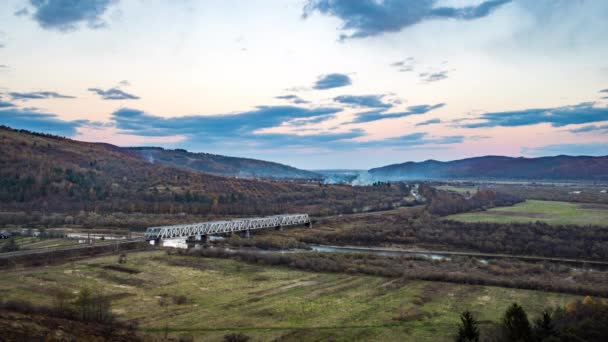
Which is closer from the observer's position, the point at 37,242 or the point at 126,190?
the point at 37,242

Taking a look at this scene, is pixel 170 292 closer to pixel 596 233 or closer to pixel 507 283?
pixel 507 283

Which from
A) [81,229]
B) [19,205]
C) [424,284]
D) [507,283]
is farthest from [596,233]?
[19,205]

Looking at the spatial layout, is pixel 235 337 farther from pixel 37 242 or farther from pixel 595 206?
pixel 595 206

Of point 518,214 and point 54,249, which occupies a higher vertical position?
point 518,214

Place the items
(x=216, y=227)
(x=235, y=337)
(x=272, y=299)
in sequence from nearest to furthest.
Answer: (x=235, y=337)
(x=272, y=299)
(x=216, y=227)

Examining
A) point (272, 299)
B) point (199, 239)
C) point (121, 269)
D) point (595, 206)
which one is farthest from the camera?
point (595, 206)

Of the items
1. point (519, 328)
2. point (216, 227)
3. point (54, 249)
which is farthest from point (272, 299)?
point (216, 227)

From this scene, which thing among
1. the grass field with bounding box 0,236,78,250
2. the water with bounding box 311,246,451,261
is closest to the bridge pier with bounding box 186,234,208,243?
the grass field with bounding box 0,236,78,250
